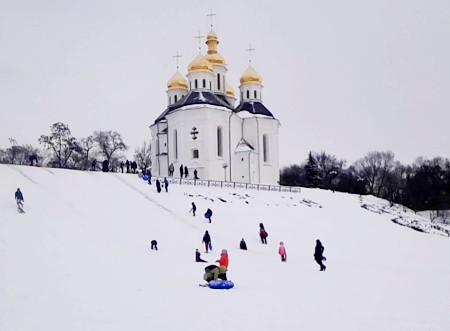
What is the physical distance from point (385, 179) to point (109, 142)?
41.1 m

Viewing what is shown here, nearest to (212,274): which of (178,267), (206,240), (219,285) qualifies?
(219,285)

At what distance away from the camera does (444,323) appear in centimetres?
1010

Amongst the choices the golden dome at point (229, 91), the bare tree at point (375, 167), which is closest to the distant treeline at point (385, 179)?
the bare tree at point (375, 167)

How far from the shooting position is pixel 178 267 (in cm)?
1689

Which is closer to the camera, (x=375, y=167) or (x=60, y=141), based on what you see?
(x=60, y=141)

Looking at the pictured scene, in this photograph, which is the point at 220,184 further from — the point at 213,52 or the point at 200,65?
the point at 213,52

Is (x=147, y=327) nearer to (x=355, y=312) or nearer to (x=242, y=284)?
(x=355, y=312)

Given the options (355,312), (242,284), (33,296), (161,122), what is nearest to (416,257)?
(242,284)

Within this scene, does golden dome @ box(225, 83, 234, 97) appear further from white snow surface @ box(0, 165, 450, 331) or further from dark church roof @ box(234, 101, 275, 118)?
white snow surface @ box(0, 165, 450, 331)

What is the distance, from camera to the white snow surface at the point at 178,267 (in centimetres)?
1055

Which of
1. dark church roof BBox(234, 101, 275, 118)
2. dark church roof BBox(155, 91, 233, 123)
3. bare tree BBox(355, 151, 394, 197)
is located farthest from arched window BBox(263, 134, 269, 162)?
bare tree BBox(355, 151, 394, 197)

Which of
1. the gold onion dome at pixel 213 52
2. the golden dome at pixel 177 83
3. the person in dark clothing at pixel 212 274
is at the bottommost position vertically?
the person in dark clothing at pixel 212 274

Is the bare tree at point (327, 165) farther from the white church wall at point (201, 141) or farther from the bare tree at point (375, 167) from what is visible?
the white church wall at point (201, 141)

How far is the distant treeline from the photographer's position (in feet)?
230
